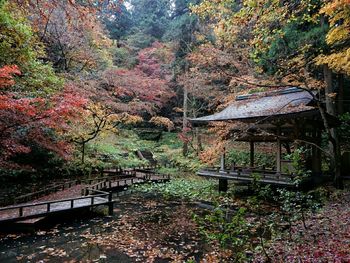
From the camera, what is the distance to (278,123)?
13.0m

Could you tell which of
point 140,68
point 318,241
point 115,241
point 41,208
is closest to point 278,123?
Answer: point 318,241

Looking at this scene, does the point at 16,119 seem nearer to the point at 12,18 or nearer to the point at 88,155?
the point at 12,18

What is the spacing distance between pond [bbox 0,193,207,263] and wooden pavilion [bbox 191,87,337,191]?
13.5 ft

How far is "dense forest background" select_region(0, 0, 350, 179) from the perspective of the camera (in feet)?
26.8

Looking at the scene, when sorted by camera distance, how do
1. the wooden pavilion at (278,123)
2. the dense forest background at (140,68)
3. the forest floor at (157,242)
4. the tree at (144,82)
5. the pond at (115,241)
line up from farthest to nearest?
the tree at (144,82)
the wooden pavilion at (278,123)
the dense forest background at (140,68)
the pond at (115,241)
the forest floor at (157,242)

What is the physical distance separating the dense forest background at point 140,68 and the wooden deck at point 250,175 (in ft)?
3.72

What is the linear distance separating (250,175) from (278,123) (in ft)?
9.50

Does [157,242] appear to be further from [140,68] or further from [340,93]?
[140,68]

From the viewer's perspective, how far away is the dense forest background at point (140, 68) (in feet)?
26.8

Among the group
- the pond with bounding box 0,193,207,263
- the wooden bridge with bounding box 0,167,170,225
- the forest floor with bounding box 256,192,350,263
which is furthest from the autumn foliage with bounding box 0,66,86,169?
the forest floor with bounding box 256,192,350,263

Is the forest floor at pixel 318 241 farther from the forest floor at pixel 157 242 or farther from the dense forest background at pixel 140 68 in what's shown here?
the dense forest background at pixel 140 68

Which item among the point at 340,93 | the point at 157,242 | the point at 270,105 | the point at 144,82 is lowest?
the point at 157,242

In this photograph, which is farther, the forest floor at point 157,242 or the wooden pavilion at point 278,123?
the wooden pavilion at point 278,123

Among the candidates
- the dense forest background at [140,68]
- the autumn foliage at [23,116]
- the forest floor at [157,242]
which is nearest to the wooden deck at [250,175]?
the dense forest background at [140,68]
